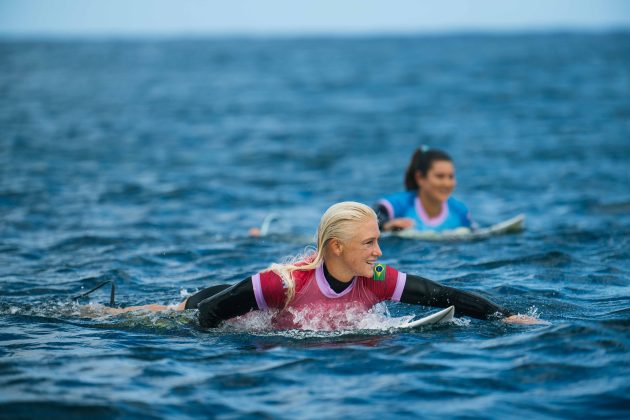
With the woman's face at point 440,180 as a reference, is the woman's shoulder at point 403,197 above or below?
below

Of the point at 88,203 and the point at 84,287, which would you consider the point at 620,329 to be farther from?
the point at 88,203

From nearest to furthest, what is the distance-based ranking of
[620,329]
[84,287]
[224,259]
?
[620,329]
[84,287]
[224,259]

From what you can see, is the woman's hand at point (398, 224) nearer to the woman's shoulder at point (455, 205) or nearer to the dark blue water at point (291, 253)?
the dark blue water at point (291, 253)

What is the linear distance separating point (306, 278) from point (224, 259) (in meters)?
4.18

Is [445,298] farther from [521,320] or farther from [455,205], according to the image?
[455,205]

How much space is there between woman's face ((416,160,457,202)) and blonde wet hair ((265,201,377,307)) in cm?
485

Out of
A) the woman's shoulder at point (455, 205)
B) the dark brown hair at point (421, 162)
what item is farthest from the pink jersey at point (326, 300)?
the woman's shoulder at point (455, 205)

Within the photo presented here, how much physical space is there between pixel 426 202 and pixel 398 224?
59 centimetres

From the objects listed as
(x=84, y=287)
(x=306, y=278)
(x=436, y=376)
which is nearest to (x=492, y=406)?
(x=436, y=376)

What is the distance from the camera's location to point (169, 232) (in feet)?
44.5

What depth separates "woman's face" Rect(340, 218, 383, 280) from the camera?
7203mm

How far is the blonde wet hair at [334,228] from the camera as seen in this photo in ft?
23.7

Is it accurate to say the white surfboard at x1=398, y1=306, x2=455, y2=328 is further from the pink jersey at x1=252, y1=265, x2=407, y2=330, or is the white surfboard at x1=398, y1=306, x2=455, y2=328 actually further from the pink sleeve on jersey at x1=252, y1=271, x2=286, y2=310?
the pink sleeve on jersey at x1=252, y1=271, x2=286, y2=310

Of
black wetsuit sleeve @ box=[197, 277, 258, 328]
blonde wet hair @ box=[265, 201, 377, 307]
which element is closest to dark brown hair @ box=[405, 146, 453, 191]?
blonde wet hair @ box=[265, 201, 377, 307]
